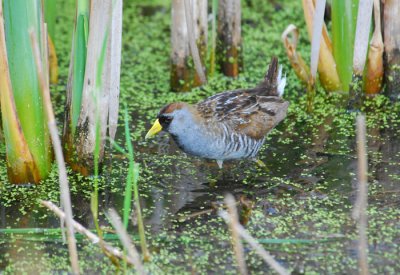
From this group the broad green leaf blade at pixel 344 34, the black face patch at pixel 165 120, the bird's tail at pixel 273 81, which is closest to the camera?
the black face patch at pixel 165 120

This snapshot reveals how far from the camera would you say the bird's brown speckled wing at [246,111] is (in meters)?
5.10

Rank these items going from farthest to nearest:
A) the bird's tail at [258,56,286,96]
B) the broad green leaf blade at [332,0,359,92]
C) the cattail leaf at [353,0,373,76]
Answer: the broad green leaf blade at [332,0,359,92], the bird's tail at [258,56,286,96], the cattail leaf at [353,0,373,76]

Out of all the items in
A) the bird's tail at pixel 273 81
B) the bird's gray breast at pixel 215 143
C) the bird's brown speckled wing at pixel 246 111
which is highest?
the bird's tail at pixel 273 81

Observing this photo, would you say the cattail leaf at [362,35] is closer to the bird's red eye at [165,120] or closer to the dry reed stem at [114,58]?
the bird's red eye at [165,120]

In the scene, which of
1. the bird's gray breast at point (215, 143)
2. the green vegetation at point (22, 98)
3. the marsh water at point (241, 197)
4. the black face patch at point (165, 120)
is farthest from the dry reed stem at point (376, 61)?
the green vegetation at point (22, 98)

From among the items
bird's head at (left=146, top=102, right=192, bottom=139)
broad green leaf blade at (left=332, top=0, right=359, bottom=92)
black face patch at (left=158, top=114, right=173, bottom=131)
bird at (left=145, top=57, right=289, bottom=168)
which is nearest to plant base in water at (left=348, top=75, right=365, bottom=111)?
broad green leaf blade at (left=332, top=0, right=359, bottom=92)

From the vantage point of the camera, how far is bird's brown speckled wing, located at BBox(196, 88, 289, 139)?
5102 mm

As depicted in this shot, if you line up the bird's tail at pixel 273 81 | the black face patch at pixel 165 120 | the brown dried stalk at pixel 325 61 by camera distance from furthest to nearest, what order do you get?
1. the brown dried stalk at pixel 325 61
2. the bird's tail at pixel 273 81
3. the black face patch at pixel 165 120

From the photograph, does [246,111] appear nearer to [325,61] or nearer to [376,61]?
[325,61]

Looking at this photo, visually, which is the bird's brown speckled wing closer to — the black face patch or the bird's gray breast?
the bird's gray breast

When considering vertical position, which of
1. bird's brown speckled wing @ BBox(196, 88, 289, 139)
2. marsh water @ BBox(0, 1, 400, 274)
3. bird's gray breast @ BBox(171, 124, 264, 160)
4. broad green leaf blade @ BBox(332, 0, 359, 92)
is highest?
broad green leaf blade @ BBox(332, 0, 359, 92)

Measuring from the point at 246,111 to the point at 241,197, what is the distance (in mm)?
676

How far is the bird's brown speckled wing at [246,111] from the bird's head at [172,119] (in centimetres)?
18

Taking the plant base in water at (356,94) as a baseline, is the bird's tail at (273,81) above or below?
above
